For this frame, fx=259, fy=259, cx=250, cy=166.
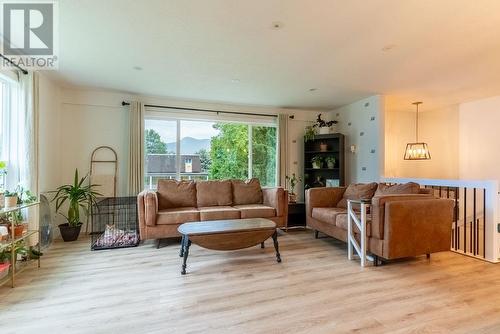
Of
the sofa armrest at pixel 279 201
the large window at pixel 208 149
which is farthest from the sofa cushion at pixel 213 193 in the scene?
the large window at pixel 208 149

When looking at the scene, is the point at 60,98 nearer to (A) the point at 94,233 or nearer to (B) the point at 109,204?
(B) the point at 109,204

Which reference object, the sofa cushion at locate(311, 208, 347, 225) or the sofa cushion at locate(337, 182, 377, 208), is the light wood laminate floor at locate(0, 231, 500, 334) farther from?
the sofa cushion at locate(337, 182, 377, 208)

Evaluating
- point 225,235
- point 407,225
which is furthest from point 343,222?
point 225,235

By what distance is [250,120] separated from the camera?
524 cm

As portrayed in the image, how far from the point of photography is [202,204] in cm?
409

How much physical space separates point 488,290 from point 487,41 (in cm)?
228

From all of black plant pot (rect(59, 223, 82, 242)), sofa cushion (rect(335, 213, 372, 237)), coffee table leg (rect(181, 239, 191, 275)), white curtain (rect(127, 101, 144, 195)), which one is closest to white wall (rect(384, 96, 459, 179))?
sofa cushion (rect(335, 213, 372, 237))

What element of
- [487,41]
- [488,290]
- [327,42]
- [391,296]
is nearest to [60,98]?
[327,42]

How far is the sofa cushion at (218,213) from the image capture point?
11.8 feet

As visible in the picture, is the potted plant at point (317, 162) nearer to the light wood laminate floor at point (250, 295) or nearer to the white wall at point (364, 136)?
the white wall at point (364, 136)

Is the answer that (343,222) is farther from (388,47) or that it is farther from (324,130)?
(324,130)

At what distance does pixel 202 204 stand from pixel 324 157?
2.72m

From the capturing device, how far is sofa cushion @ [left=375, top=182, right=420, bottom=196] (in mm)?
3221

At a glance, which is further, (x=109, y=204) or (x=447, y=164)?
(x=447, y=164)
